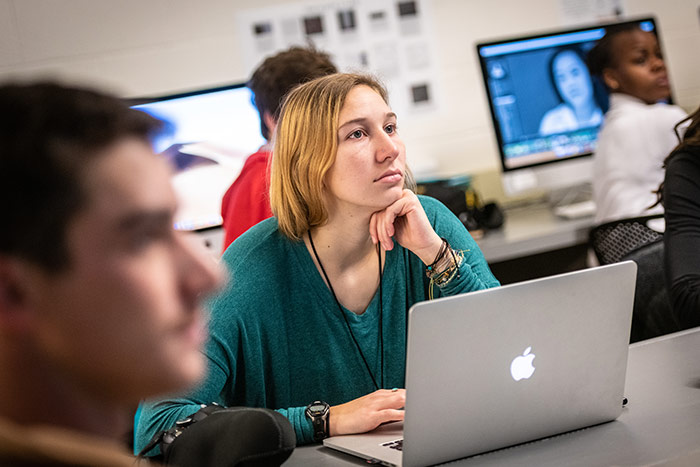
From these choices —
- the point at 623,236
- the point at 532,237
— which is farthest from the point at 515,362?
the point at 532,237

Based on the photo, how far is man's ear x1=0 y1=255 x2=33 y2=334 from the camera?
387 millimetres

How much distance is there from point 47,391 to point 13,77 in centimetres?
17

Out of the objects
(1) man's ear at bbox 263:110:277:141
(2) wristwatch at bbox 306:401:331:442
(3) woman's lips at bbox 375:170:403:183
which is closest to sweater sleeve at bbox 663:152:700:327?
(3) woman's lips at bbox 375:170:403:183

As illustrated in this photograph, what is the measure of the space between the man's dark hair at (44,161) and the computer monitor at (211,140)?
226 cm

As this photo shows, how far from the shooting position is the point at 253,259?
1.52 m

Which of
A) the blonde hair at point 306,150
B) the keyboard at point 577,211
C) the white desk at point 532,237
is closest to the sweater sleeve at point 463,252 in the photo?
the blonde hair at point 306,150

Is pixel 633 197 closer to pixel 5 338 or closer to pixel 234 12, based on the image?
pixel 234 12

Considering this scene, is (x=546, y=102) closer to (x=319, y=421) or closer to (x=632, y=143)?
(x=632, y=143)

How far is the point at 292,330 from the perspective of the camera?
1524mm

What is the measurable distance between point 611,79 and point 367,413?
7.20ft

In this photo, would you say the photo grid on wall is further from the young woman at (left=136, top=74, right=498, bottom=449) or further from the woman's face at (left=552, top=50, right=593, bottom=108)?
the young woman at (left=136, top=74, right=498, bottom=449)

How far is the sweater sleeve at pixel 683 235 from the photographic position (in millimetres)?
1619

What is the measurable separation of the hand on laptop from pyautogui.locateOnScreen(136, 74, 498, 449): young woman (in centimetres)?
22

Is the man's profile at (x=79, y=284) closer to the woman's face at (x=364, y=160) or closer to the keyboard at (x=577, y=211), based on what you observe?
the woman's face at (x=364, y=160)
